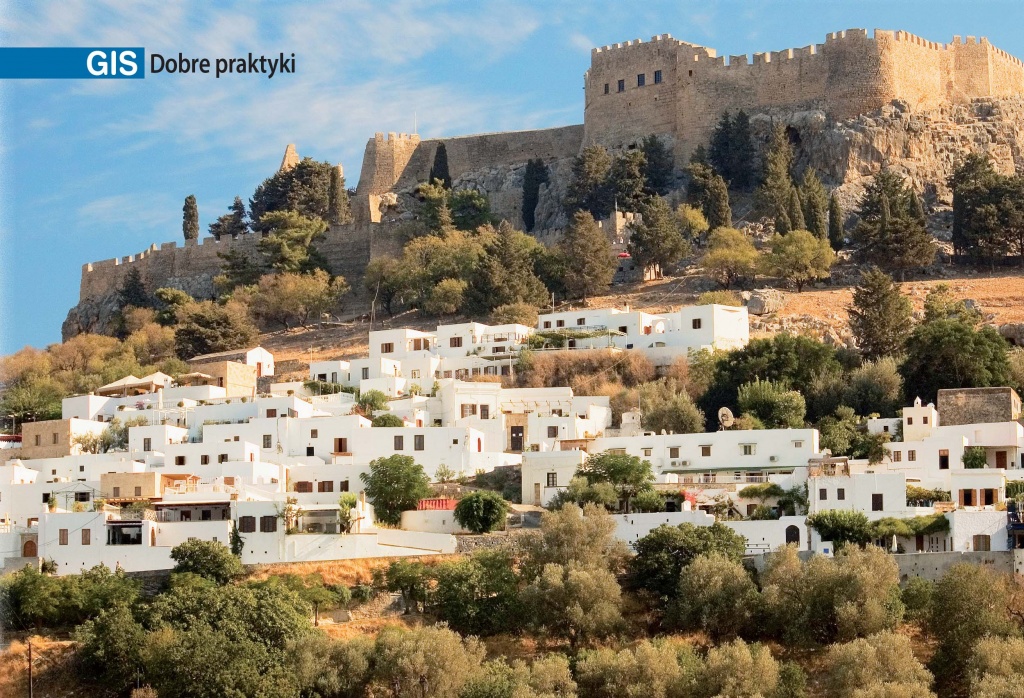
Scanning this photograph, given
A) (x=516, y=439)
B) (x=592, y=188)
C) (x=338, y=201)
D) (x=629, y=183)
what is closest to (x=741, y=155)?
(x=629, y=183)

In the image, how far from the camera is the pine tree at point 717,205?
60500 millimetres

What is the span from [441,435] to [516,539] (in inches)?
219

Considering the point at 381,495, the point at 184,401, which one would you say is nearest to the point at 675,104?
the point at 184,401

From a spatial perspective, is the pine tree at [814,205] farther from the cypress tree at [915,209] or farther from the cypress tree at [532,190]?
the cypress tree at [532,190]

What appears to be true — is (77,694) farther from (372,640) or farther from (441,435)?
(441,435)

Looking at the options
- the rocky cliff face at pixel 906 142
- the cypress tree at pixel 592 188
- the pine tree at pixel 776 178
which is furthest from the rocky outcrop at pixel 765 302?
the cypress tree at pixel 592 188

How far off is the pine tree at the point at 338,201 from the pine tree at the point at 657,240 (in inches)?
501

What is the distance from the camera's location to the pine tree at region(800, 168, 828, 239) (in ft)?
190

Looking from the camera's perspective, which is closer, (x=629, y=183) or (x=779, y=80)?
(x=629, y=183)

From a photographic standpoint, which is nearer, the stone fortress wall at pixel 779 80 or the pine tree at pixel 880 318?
the pine tree at pixel 880 318

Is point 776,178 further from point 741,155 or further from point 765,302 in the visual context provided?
point 765,302

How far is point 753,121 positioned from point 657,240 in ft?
25.0

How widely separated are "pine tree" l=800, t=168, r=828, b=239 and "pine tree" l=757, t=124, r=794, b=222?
0.52 metres

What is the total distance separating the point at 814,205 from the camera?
58.5 meters
